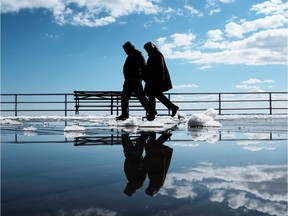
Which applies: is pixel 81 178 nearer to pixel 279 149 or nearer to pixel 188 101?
pixel 279 149

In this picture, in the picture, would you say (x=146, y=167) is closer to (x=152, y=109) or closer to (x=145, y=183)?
(x=145, y=183)

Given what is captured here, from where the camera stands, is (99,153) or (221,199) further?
(99,153)

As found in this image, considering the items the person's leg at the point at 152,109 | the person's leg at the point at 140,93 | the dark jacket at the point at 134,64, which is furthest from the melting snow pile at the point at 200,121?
the dark jacket at the point at 134,64

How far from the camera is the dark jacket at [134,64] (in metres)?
7.69

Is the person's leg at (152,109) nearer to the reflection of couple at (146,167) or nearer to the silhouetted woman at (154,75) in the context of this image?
the silhouetted woman at (154,75)

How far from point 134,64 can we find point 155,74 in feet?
1.79

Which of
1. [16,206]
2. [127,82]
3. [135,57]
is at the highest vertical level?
[135,57]

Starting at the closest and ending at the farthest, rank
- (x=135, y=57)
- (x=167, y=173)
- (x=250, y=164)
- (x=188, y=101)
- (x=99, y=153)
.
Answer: (x=167, y=173) < (x=250, y=164) < (x=99, y=153) < (x=135, y=57) < (x=188, y=101)

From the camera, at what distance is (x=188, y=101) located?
15047 mm

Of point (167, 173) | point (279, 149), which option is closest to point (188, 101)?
point (279, 149)

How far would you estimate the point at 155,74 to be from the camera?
25.3 feet

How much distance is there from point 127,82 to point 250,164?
583 cm

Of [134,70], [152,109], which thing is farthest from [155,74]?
[152,109]

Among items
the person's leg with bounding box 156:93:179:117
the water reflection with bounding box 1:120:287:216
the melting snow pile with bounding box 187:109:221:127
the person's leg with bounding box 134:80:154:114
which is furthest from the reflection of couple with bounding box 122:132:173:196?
the person's leg with bounding box 156:93:179:117
